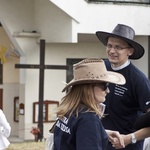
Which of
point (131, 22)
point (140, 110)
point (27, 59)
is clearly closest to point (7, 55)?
point (27, 59)

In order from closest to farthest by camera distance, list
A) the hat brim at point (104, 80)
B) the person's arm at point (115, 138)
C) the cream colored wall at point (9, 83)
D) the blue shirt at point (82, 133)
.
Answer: the blue shirt at point (82, 133)
the hat brim at point (104, 80)
the person's arm at point (115, 138)
the cream colored wall at point (9, 83)

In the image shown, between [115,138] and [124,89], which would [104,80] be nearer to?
[115,138]

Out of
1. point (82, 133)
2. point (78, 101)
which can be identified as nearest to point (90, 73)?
point (78, 101)

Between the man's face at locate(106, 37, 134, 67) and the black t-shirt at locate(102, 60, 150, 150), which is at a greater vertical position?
the man's face at locate(106, 37, 134, 67)

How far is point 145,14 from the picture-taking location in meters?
12.2

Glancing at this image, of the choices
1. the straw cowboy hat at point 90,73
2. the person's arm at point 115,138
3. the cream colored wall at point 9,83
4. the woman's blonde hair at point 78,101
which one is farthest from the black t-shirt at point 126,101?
the cream colored wall at point 9,83

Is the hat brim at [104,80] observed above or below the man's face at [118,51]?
below

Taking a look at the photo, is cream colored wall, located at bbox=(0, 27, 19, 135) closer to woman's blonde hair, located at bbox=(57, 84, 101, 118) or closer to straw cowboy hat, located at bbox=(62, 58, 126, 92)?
straw cowboy hat, located at bbox=(62, 58, 126, 92)

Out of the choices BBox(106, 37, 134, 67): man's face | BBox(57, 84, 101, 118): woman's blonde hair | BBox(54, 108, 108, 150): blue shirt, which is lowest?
BBox(54, 108, 108, 150): blue shirt

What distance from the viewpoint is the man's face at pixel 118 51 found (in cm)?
441

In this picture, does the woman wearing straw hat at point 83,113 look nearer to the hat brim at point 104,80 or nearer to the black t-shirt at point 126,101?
the hat brim at point 104,80

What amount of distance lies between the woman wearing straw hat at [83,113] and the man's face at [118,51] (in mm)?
1048

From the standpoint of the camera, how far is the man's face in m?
4.41

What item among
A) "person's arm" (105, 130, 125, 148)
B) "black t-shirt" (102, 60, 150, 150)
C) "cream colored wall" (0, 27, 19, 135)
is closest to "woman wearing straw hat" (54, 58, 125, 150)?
"person's arm" (105, 130, 125, 148)
